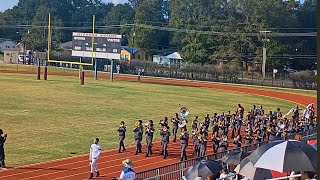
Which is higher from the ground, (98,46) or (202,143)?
(98,46)

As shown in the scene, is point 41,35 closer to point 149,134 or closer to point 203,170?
point 149,134

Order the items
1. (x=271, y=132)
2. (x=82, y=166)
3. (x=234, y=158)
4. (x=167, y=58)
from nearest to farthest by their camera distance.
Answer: (x=234, y=158)
(x=82, y=166)
(x=271, y=132)
(x=167, y=58)

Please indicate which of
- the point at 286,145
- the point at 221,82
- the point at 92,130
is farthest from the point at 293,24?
the point at 286,145

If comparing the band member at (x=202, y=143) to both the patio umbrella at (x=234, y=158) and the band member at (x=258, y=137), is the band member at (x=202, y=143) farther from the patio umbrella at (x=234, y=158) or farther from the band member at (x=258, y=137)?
the patio umbrella at (x=234, y=158)

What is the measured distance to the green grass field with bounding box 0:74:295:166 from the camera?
2279cm

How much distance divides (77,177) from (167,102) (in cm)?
2406

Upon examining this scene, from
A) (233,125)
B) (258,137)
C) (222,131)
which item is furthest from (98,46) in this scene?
(258,137)

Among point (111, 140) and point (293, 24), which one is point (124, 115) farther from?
point (293, 24)

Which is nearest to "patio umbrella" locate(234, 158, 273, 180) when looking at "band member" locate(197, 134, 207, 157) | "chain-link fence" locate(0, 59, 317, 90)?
"band member" locate(197, 134, 207, 157)

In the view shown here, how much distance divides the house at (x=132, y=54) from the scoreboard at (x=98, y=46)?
4467 cm

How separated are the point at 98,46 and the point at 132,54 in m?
47.4

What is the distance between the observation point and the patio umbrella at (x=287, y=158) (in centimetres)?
980

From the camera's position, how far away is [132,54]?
104750 mm

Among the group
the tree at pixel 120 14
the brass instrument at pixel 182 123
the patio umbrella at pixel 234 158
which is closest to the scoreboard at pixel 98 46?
the brass instrument at pixel 182 123
